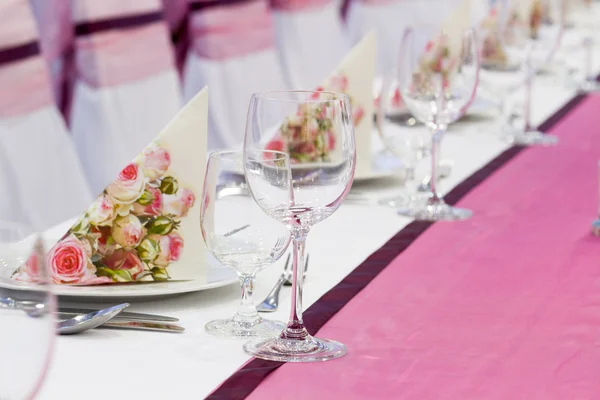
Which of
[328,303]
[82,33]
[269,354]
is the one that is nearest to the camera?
[269,354]

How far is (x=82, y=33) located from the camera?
294cm

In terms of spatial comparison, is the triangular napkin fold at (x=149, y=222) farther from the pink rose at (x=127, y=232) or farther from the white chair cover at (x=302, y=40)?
the white chair cover at (x=302, y=40)

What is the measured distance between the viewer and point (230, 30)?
364 cm

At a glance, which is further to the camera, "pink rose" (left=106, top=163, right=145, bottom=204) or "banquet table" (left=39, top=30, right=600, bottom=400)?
"pink rose" (left=106, top=163, right=145, bottom=204)

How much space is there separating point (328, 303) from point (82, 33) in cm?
210

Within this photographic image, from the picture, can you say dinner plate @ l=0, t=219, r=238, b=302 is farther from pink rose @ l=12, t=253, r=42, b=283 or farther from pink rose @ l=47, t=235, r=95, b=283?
pink rose @ l=12, t=253, r=42, b=283

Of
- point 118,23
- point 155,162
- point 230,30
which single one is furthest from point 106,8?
point 155,162

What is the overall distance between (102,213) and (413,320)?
0.31 metres

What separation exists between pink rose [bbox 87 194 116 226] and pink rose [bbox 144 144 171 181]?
0.17 feet

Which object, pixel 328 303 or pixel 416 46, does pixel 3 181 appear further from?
pixel 328 303

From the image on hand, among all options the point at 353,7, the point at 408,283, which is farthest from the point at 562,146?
the point at 353,7

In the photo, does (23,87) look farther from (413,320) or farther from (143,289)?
(413,320)

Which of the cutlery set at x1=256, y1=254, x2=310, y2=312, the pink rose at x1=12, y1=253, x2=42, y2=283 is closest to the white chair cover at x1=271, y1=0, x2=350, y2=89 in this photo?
the cutlery set at x1=256, y1=254, x2=310, y2=312

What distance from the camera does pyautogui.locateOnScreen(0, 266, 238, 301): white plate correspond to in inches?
37.5
